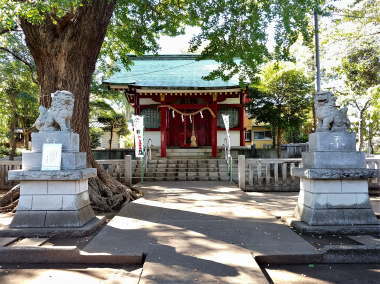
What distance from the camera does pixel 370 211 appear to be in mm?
5328

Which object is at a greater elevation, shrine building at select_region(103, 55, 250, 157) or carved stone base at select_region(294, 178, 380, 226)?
shrine building at select_region(103, 55, 250, 157)

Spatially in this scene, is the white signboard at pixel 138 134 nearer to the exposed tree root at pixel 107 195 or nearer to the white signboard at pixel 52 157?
the exposed tree root at pixel 107 195

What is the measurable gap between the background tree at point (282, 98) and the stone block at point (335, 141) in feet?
39.3

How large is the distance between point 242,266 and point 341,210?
8.66 feet

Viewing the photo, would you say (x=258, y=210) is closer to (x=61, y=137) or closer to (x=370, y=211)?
(x=370, y=211)

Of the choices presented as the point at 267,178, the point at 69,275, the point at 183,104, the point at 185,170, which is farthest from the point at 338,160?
the point at 183,104

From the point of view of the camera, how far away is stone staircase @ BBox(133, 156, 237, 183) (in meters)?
14.0

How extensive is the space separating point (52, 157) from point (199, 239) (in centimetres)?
278

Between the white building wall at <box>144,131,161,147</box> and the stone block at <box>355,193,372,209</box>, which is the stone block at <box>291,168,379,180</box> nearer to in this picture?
the stone block at <box>355,193,372,209</box>

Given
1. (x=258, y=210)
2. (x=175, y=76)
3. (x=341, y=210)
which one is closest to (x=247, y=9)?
(x=258, y=210)

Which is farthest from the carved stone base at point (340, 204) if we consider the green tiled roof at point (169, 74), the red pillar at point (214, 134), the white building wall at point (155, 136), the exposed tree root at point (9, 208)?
the white building wall at point (155, 136)

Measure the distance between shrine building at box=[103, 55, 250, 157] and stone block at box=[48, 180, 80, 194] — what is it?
1147 centimetres

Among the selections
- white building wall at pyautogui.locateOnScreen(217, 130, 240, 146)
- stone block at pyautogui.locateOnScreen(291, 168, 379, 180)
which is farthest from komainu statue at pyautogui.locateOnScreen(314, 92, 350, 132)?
white building wall at pyautogui.locateOnScreen(217, 130, 240, 146)

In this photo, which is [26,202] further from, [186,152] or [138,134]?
[186,152]
